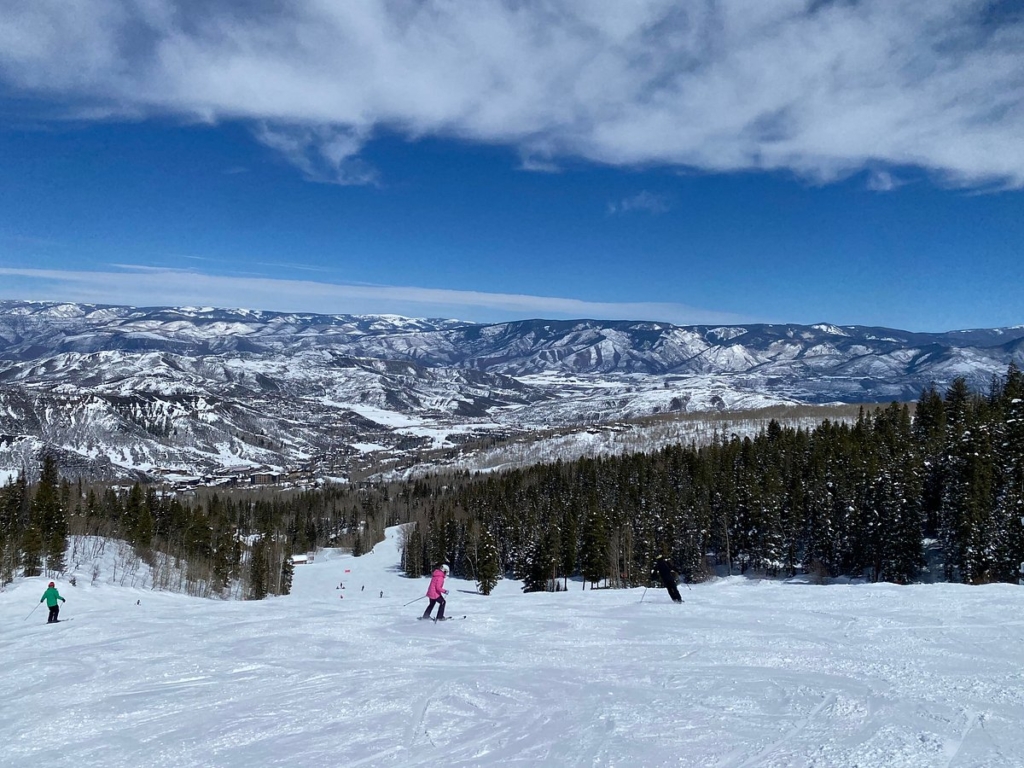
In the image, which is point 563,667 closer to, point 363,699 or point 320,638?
point 363,699

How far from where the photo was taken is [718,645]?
1512 cm

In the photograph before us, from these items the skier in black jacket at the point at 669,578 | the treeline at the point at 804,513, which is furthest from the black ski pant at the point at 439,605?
the treeline at the point at 804,513

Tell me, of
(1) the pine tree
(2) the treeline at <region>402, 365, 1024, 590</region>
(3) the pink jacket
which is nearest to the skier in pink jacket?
(3) the pink jacket

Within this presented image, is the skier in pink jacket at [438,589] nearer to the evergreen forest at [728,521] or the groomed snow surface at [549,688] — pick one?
the groomed snow surface at [549,688]

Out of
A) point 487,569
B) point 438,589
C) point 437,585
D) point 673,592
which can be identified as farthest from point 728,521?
point 437,585

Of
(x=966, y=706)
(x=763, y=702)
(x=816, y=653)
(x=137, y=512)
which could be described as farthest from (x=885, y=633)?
(x=137, y=512)

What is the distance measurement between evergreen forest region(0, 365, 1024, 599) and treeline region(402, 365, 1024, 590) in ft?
0.72

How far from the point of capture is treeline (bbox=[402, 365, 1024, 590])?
171 ft

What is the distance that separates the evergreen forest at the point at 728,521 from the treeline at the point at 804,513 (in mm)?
220

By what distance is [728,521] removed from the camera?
78875mm

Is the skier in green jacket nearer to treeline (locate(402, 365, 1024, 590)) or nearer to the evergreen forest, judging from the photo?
the evergreen forest

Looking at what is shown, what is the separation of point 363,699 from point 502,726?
132 inches

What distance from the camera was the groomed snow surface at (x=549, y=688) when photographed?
8.97m

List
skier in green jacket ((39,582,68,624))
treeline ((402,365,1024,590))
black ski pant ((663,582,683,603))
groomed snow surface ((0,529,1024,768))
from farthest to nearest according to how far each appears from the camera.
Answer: treeline ((402,365,1024,590))
skier in green jacket ((39,582,68,624))
black ski pant ((663,582,683,603))
groomed snow surface ((0,529,1024,768))
